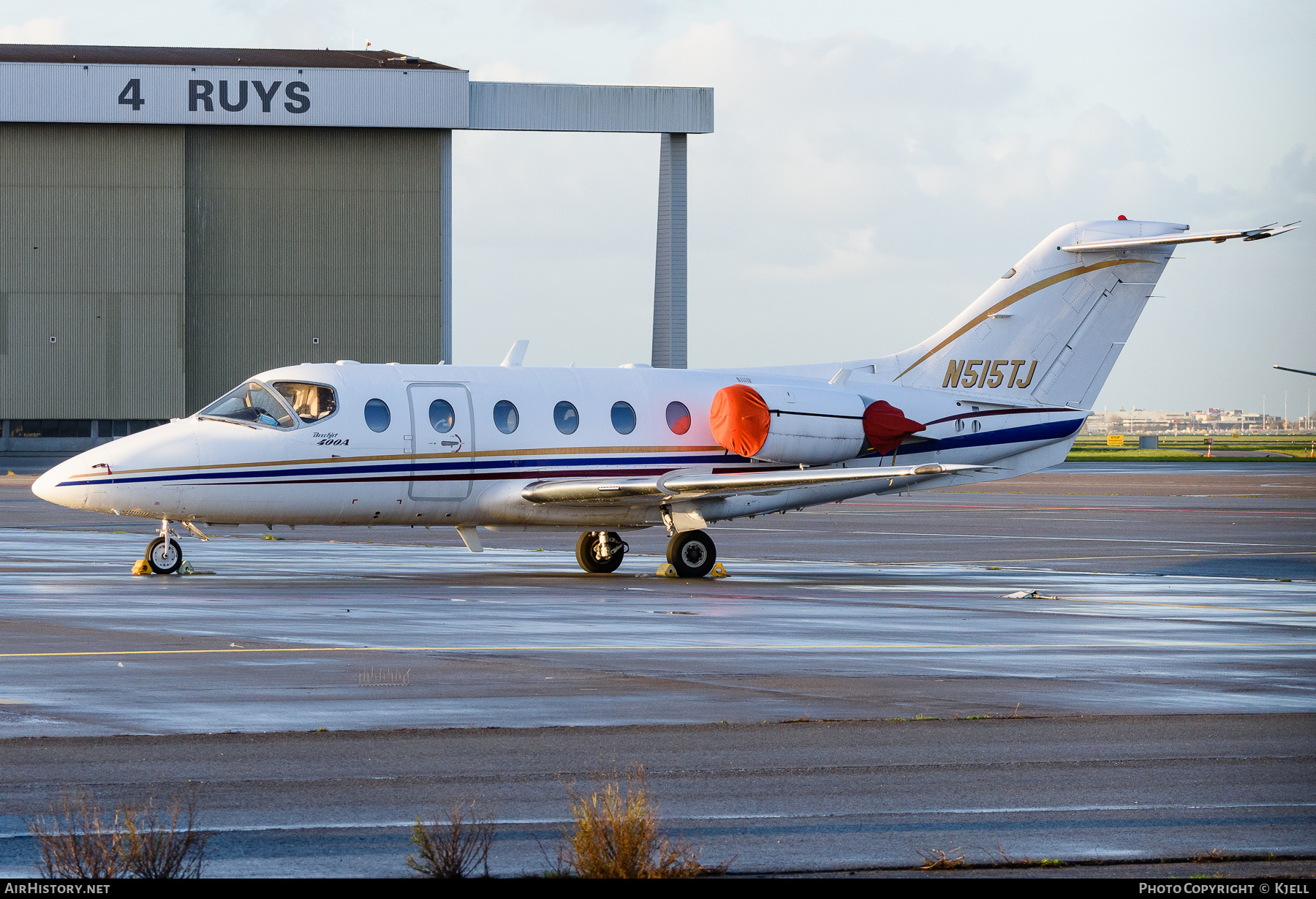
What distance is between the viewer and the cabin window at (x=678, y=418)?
89.2 feet

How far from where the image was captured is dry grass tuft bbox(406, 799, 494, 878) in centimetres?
710

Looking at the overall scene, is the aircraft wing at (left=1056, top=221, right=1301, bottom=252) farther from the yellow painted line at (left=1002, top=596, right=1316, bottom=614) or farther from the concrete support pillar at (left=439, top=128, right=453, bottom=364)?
the concrete support pillar at (left=439, top=128, right=453, bottom=364)

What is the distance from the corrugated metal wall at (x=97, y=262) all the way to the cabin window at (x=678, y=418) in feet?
186

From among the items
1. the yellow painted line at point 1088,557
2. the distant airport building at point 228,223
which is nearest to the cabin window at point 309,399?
the yellow painted line at point 1088,557

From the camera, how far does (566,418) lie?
26.4 m

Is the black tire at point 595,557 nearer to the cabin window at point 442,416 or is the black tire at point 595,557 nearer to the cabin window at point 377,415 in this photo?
the cabin window at point 442,416

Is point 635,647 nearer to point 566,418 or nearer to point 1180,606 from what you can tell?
point 1180,606

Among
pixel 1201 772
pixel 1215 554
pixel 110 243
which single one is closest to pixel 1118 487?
pixel 1215 554

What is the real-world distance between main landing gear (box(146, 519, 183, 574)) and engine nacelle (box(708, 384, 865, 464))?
334 inches

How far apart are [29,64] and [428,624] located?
67179 mm

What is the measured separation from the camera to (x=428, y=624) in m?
18.3

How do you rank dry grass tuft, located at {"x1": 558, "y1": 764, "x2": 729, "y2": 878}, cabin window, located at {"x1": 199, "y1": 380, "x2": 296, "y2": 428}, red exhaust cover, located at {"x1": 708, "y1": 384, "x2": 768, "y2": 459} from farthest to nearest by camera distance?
1. red exhaust cover, located at {"x1": 708, "y1": 384, "x2": 768, "y2": 459}
2. cabin window, located at {"x1": 199, "y1": 380, "x2": 296, "y2": 428}
3. dry grass tuft, located at {"x1": 558, "y1": 764, "x2": 729, "y2": 878}

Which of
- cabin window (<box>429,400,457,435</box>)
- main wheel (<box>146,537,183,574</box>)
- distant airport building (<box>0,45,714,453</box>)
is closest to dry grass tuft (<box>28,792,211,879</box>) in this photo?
main wheel (<box>146,537,183,574</box>)

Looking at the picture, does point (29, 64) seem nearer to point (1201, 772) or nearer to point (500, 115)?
point (500, 115)
